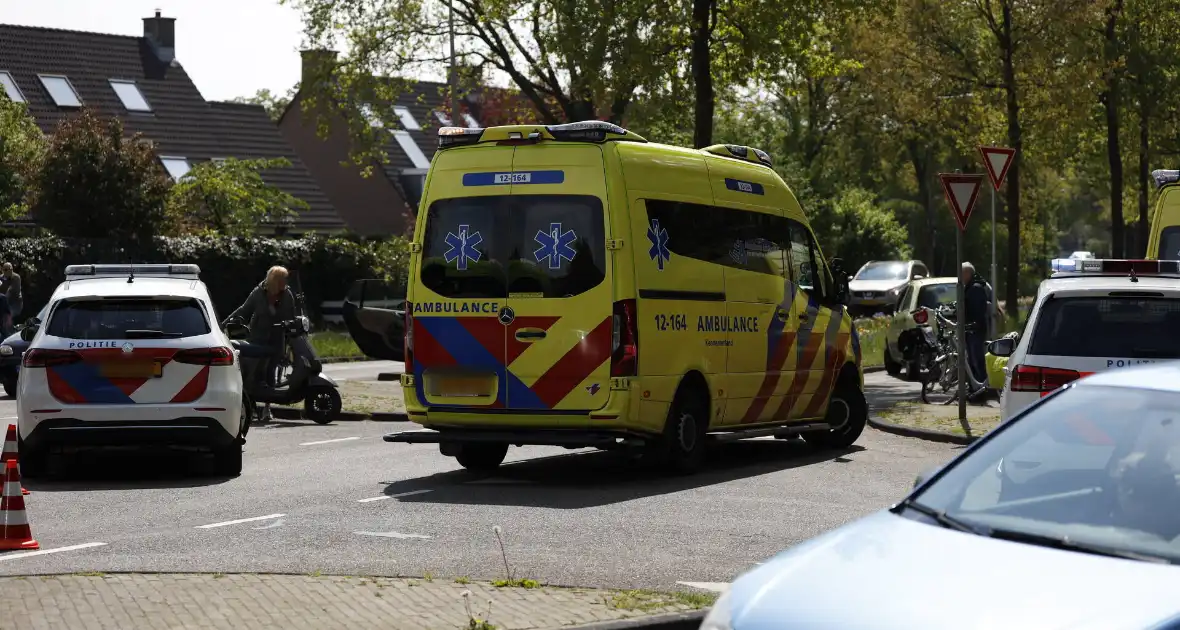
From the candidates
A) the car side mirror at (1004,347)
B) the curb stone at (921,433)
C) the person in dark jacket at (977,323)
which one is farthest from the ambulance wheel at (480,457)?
the person in dark jacket at (977,323)

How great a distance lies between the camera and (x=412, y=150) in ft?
212

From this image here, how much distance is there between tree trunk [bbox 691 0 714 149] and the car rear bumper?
14584mm

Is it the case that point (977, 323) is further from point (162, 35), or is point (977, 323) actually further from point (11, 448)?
point (162, 35)

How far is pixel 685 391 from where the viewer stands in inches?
523

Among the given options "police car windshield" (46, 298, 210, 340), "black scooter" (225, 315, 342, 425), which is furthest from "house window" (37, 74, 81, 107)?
"police car windshield" (46, 298, 210, 340)

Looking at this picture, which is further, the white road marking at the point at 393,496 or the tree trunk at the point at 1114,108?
the tree trunk at the point at 1114,108

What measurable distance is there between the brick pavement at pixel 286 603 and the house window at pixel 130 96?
48372 mm

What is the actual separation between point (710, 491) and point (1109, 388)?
6.77 metres

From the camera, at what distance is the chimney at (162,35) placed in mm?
58438

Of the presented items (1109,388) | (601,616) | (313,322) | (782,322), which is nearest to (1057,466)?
(1109,388)

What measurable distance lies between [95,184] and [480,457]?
26667mm

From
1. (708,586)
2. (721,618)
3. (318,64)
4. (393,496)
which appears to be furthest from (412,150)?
(721,618)

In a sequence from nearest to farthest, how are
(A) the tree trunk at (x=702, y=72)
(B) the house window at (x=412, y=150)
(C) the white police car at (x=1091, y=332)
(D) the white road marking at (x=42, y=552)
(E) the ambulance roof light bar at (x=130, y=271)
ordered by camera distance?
(D) the white road marking at (x=42, y=552) < (C) the white police car at (x=1091, y=332) < (E) the ambulance roof light bar at (x=130, y=271) < (A) the tree trunk at (x=702, y=72) < (B) the house window at (x=412, y=150)

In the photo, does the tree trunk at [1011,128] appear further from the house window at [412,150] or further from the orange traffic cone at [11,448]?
the house window at [412,150]
